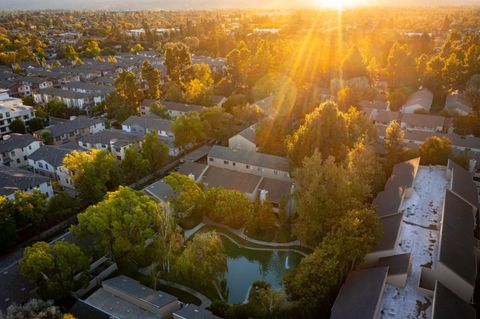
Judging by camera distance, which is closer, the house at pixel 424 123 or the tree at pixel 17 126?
the house at pixel 424 123

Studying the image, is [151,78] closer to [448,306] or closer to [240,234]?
[240,234]

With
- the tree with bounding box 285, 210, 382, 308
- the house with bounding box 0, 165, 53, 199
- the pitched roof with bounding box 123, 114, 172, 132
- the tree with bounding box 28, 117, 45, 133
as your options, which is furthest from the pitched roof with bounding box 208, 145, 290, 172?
the tree with bounding box 28, 117, 45, 133

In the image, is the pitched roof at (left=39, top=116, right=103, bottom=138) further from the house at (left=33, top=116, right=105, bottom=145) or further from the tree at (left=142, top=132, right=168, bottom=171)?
the tree at (left=142, top=132, right=168, bottom=171)

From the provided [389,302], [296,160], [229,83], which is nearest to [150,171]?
[296,160]

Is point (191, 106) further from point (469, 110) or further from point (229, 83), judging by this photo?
point (469, 110)

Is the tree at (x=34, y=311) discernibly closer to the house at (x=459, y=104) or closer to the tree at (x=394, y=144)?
the tree at (x=394, y=144)

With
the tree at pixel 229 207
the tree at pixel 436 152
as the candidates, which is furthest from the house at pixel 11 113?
the tree at pixel 436 152
